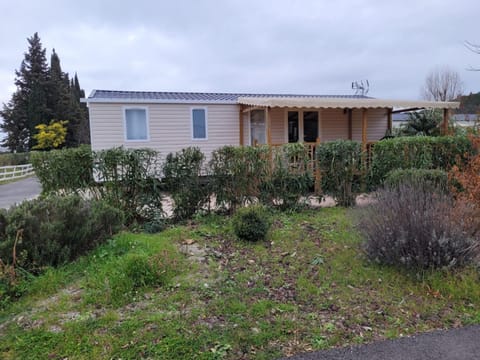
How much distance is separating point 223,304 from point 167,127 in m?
8.85

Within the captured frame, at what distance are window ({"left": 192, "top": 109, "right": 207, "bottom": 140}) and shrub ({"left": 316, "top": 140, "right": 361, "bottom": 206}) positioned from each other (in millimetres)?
5493

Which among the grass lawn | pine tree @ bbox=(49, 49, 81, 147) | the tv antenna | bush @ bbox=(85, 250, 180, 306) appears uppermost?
pine tree @ bbox=(49, 49, 81, 147)

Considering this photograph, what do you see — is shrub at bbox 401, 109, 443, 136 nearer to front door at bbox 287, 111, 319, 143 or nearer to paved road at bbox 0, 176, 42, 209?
front door at bbox 287, 111, 319, 143

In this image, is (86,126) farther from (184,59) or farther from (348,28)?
(348,28)

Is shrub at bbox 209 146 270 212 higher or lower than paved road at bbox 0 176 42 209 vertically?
higher

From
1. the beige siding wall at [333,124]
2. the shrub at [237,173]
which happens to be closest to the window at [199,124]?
the beige siding wall at [333,124]

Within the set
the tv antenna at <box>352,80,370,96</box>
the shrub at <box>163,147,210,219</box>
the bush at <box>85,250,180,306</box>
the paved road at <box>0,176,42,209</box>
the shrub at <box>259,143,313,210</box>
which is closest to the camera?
the bush at <box>85,250,180,306</box>

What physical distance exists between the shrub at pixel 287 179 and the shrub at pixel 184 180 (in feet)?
Result: 4.08

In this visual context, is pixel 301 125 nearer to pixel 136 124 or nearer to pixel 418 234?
Result: pixel 136 124

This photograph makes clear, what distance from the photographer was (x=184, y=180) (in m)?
6.00

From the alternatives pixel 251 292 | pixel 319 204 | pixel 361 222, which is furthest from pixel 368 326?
pixel 319 204

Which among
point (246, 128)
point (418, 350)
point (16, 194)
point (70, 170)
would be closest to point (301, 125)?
point (246, 128)

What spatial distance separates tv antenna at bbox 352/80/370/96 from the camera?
16891 millimetres

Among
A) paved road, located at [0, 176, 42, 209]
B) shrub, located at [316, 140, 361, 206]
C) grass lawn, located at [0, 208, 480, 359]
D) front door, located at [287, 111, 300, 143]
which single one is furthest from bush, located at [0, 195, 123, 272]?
front door, located at [287, 111, 300, 143]
